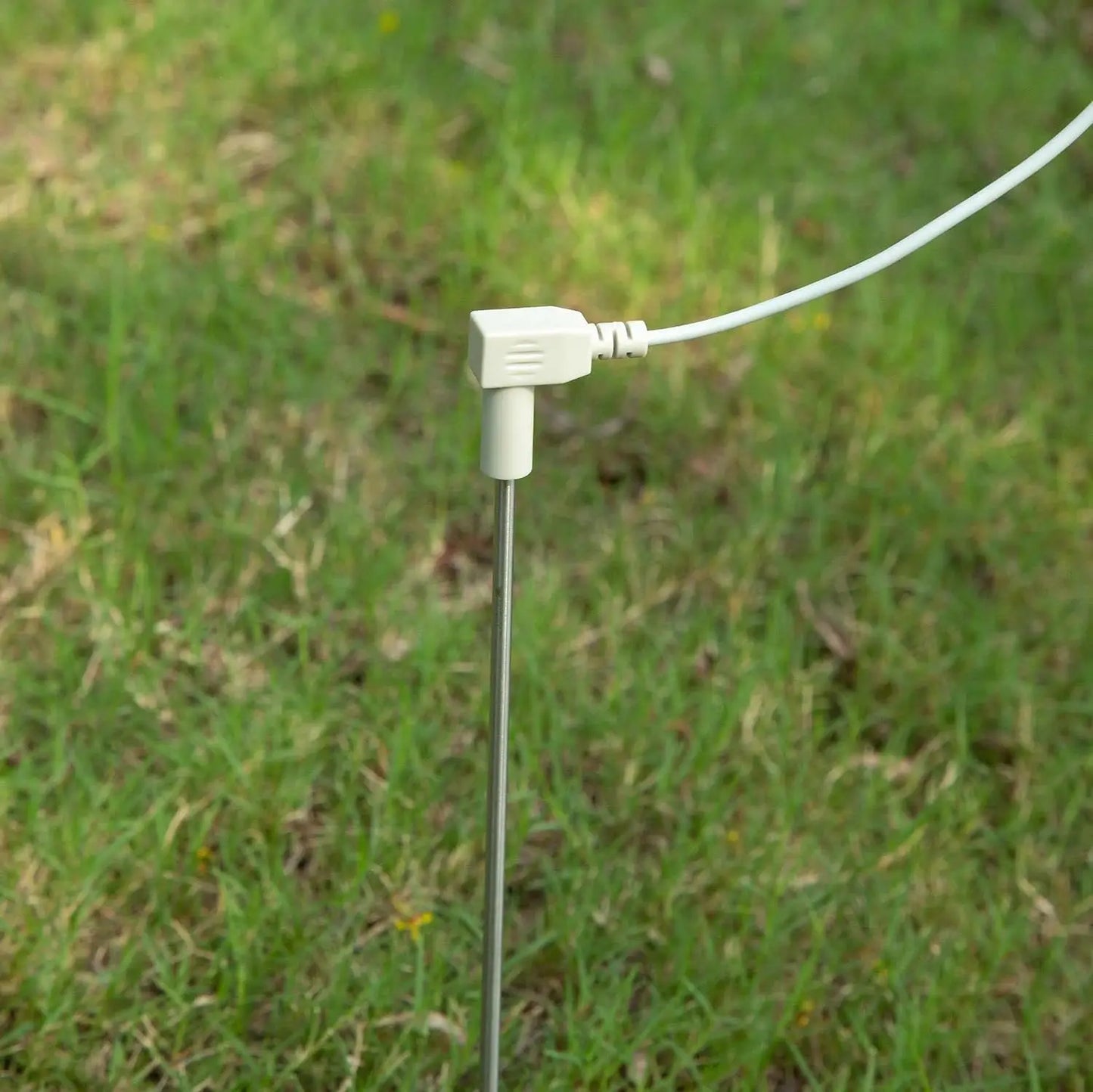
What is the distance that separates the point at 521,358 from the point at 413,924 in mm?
838

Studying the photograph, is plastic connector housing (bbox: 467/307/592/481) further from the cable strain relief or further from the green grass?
the green grass

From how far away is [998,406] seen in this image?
2.47m

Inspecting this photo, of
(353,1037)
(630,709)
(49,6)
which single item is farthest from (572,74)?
(353,1037)

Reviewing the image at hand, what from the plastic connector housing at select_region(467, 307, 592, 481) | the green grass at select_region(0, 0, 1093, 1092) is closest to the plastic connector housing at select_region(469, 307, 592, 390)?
the plastic connector housing at select_region(467, 307, 592, 481)

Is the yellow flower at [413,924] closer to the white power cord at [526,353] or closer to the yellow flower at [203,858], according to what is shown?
the yellow flower at [203,858]

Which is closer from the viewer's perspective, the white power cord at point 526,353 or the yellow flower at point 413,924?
the white power cord at point 526,353

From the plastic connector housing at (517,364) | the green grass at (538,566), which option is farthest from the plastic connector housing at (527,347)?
the green grass at (538,566)

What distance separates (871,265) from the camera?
1105 millimetres

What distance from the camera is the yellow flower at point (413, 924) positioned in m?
1.61

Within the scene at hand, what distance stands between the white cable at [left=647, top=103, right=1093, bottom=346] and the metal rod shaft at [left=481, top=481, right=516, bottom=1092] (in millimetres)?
170

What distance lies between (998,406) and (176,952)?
5.27ft

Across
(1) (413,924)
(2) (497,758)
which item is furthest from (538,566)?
(2) (497,758)

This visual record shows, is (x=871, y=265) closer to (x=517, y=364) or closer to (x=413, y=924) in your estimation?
(x=517, y=364)

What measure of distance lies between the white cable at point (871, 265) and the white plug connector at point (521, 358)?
42 mm
